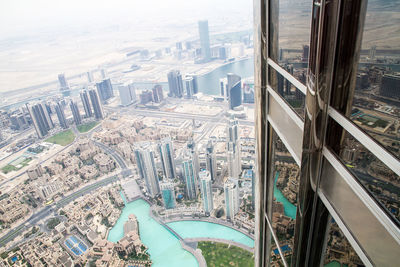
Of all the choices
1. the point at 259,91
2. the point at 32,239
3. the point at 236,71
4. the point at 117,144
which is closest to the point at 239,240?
the point at 32,239

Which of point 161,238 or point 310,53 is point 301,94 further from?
point 161,238

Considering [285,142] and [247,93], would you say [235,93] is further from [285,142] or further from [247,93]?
[285,142]

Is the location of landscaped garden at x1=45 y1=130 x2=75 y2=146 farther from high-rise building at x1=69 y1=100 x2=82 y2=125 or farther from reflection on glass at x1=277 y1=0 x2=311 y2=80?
reflection on glass at x1=277 y1=0 x2=311 y2=80

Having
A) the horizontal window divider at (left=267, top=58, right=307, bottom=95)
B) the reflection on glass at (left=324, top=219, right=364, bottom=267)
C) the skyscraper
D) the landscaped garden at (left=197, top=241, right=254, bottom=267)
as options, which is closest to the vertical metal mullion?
the horizontal window divider at (left=267, top=58, right=307, bottom=95)

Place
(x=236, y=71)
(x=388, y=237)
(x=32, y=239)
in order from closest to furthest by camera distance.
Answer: (x=388, y=237), (x=32, y=239), (x=236, y=71)

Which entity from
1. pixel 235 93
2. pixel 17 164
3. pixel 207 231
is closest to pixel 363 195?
pixel 207 231

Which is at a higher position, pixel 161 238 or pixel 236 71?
pixel 236 71

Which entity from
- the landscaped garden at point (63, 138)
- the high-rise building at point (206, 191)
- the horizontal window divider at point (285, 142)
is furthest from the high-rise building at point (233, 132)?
the landscaped garden at point (63, 138)
